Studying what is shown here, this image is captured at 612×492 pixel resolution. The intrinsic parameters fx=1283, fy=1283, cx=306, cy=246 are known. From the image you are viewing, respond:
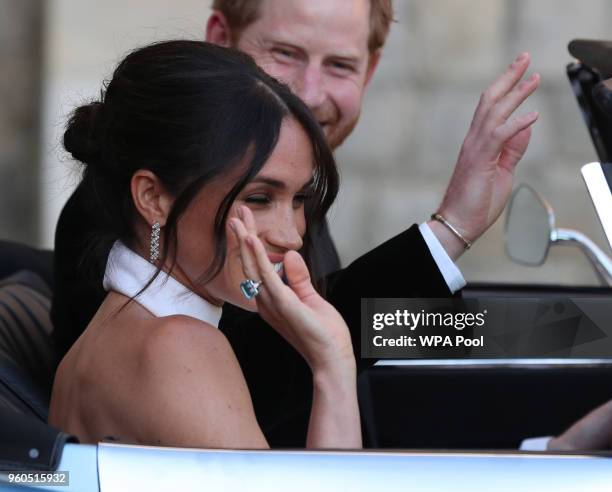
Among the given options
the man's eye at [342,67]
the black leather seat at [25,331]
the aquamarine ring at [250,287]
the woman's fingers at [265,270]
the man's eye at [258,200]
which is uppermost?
the man's eye at [342,67]

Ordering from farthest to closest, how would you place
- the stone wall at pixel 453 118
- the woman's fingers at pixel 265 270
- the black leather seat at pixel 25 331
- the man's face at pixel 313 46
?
the stone wall at pixel 453 118 → the man's face at pixel 313 46 → the black leather seat at pixel 25 331 → the woman's fingers at pixel 265 270

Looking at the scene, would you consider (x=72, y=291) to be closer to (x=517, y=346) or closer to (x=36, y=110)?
(x=517, y=346)

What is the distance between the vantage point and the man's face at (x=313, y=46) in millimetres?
2297

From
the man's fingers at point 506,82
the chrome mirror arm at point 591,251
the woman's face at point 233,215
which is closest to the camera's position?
the woman's face at point 233,215

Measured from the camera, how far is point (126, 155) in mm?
1678

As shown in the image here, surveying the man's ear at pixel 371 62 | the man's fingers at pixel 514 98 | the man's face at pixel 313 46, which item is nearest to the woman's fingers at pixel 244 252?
the man's fingers at pixel 514 98

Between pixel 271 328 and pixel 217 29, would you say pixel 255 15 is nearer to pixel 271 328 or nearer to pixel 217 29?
pixel 217 29

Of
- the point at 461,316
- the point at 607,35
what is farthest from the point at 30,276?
the point at 607,35

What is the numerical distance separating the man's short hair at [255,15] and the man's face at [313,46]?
0.02m

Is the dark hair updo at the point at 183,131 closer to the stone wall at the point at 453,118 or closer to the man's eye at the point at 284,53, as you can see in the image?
the man's eye at the point at 284,53

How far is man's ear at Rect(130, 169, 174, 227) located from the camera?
1.63 metres

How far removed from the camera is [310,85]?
2314mm

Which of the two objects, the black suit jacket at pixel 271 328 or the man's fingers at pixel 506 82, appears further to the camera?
the black suit jacket at pixel 271 328

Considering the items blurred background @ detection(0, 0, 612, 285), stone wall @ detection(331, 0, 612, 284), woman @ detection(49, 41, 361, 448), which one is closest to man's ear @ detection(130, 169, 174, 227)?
woman @ detection(49, 41, 361, 448)
